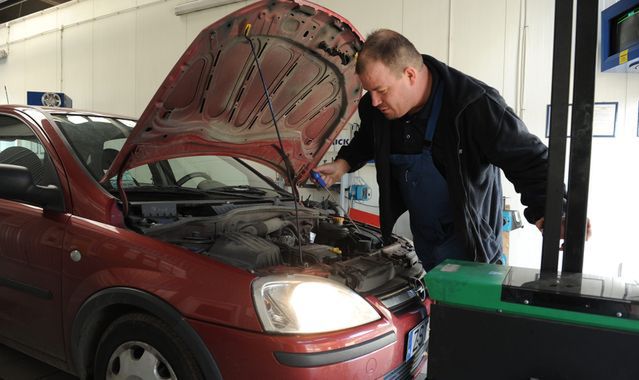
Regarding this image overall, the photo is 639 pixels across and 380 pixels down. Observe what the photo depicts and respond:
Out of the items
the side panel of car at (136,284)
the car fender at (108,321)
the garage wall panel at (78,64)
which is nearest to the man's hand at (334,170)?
the side panel of car at (136,284)

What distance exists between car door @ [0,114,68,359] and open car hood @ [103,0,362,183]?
382 millimetres

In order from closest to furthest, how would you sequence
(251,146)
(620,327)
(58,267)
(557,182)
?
(620,327) < (557,182) < (58,267) < (251,146)

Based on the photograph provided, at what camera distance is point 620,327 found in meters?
0.86

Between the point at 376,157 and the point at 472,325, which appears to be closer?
the point at 472,325

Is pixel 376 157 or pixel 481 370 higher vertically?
pixel 376 157

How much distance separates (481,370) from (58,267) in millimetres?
1489

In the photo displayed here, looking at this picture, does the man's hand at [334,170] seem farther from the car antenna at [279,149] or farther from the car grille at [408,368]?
the car grille at [408,368]

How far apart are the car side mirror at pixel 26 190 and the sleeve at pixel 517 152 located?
162 centimetres

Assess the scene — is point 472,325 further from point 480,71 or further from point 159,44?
point 159,44

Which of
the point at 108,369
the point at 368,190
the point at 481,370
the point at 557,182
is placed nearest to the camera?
the point at 481,370

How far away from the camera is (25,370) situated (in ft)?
6.77

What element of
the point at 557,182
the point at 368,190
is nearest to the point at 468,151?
the point at 557,182

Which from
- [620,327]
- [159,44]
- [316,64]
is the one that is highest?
[159,44]

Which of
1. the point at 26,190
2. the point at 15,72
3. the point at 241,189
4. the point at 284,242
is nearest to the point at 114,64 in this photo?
the point at 15,72
